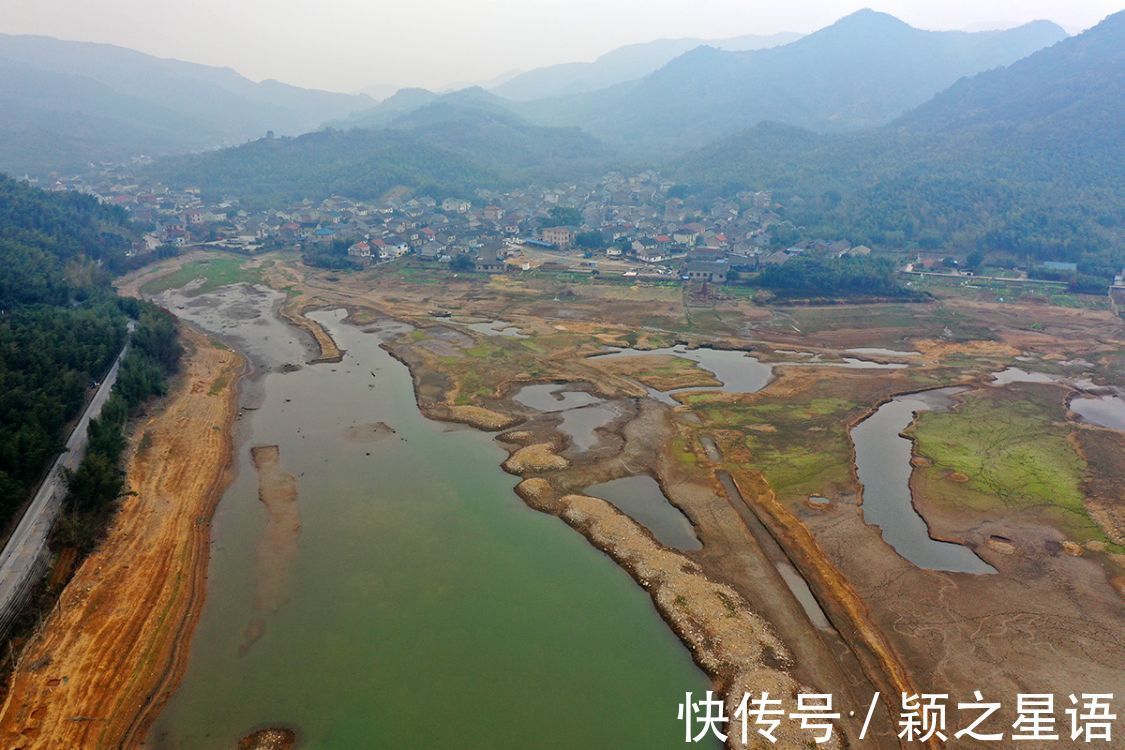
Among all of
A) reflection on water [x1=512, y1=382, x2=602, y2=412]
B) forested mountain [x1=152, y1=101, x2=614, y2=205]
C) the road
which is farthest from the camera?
forested mountain [x1=152, y1=101, x2=614, y2=205]

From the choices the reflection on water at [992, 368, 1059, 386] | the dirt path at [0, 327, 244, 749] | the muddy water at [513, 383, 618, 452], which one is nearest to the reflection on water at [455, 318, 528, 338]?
the muddy water at [513, 383, 618, 452]

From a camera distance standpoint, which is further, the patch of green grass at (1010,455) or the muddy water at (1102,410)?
the muddy water at (1102,410)

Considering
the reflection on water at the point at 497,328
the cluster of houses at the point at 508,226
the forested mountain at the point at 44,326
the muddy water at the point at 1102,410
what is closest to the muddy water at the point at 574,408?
the reflection on water at the point at 497,328

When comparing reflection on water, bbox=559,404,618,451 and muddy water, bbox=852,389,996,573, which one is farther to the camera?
reflection on water, bbox=559,404,618,451

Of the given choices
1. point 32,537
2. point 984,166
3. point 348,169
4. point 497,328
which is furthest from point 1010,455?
point 348,169

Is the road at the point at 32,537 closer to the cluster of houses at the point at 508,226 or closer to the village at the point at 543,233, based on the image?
the village at the point at 543,233

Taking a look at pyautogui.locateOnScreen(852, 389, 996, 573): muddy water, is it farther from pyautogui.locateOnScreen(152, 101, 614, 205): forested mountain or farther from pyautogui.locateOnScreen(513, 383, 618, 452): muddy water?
pyautogui.locateOnScreen(152, 101, 614, 205): forested mountain
